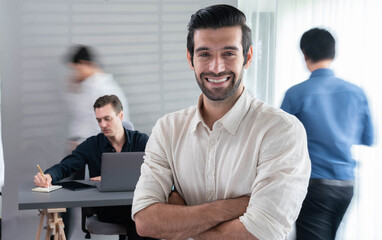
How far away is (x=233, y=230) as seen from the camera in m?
1.46

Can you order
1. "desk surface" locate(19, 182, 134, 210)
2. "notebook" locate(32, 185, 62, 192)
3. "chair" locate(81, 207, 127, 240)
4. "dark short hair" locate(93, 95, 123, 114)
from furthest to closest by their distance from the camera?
1. "dark short hair" locate(93, 95, 123, 114)
2. "chair" locate(81, 207, 127, 240)
3. "notebook" locate(32, 185, 62, 192)
4. "desk surface" locate(19, 182, 134, 210)

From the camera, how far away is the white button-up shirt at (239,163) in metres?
1.43

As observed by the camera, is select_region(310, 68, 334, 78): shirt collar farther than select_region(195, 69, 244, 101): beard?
Yes

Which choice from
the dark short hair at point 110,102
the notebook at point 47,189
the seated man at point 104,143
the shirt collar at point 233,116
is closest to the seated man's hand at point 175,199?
the shirt collar at point 233,116

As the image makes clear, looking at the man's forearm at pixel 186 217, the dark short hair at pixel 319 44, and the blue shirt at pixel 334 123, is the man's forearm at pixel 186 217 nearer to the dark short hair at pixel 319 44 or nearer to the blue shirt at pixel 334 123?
the blue shirt at pixel 334 123

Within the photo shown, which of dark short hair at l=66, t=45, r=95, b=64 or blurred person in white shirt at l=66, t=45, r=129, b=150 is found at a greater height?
dark short hair at l=66, t=45, r=95, b=64

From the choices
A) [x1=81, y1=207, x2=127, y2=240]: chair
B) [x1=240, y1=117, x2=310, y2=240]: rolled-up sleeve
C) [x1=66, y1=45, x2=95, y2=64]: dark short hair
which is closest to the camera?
[x1=240, y1=117, x2=310, y2=240]: rolled-up sleeve

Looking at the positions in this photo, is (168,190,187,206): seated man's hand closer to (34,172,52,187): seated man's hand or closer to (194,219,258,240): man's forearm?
(194,219,258,240): man's forearm

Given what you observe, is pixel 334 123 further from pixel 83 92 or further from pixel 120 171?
pixel 83 92

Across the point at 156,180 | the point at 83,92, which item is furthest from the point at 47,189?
the point at 156,180

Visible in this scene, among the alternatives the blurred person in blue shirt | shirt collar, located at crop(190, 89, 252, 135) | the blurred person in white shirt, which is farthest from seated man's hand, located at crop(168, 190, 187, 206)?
the blurred person in white shirt

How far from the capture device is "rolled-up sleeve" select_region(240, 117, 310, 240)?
143cm

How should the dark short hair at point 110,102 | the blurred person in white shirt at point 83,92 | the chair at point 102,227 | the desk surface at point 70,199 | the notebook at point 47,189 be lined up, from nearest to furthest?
the desk surface at point 70,199 → the notebook at point 47,189 → the chair at point 102,227 → the dark short hair at point 110,102 → the blurred person in white shirt at point 83,92

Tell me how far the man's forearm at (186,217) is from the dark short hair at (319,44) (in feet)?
6.08
